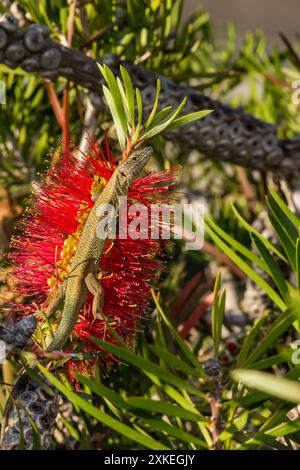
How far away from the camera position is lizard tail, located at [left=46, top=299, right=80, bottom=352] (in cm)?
22

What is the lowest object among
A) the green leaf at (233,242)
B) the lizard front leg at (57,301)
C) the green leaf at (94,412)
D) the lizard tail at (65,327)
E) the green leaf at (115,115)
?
the green leaf at (94,412)

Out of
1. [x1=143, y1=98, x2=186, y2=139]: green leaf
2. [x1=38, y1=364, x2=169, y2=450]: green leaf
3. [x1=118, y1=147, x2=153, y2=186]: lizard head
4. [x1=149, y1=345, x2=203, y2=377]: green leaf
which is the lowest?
[x1=38, y1=364, x2=169, y2=450]: green leaf

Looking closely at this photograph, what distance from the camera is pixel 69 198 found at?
10.3 inches

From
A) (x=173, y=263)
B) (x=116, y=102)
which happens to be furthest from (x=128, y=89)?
(x=173, y=263)

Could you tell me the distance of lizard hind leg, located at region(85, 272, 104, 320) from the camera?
227mm

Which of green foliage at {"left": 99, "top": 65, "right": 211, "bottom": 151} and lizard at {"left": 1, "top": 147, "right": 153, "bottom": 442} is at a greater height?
green foliage at {"left": 99, "top": 65, "right": 211, "bottom": 151}

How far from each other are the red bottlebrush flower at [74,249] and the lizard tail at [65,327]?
0.08 feet

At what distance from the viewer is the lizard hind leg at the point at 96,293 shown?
23cm

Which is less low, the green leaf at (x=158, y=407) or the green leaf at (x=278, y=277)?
the green leaf at (x=278, y=277)

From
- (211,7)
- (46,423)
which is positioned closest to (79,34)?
(46,423)

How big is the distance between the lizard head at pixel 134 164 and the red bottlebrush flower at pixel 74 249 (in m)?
0.03

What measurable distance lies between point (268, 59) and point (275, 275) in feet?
1.58

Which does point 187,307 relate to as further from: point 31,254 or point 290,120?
point 290,120

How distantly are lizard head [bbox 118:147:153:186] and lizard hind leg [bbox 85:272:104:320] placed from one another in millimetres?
35
